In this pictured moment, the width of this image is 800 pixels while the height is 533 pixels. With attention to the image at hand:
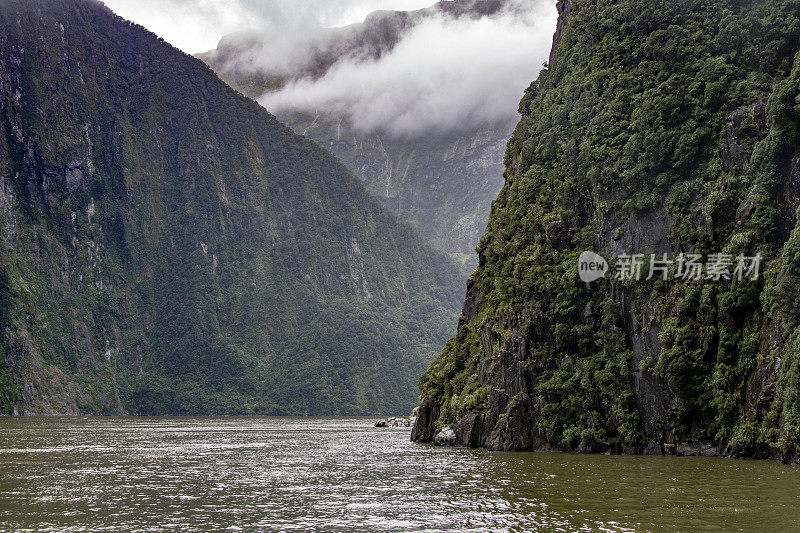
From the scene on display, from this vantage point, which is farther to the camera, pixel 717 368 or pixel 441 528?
pixel 717 368

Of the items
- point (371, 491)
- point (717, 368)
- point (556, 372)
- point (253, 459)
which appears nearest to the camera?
point (371, 491)

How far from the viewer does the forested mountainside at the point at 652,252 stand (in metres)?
59.7

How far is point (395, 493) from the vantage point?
42.2 metres

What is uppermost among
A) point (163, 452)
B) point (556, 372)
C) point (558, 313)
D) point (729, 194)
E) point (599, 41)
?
point (599, 41)

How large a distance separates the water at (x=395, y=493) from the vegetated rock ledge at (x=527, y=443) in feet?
8.19

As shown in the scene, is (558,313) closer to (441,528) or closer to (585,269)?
(585,269)

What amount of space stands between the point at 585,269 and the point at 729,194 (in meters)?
15.0

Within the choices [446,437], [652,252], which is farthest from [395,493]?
[652,252]

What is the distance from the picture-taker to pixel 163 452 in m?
71.4

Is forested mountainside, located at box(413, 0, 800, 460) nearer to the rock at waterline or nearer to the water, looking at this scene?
the rock at waterline

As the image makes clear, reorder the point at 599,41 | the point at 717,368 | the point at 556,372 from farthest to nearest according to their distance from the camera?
the point at 599,41 → the point at 556,372 → the point at 717,368

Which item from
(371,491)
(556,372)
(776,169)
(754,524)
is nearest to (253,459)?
(371,491)

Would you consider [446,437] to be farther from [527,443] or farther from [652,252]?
[652,252]

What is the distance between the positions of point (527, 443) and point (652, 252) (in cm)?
2108
